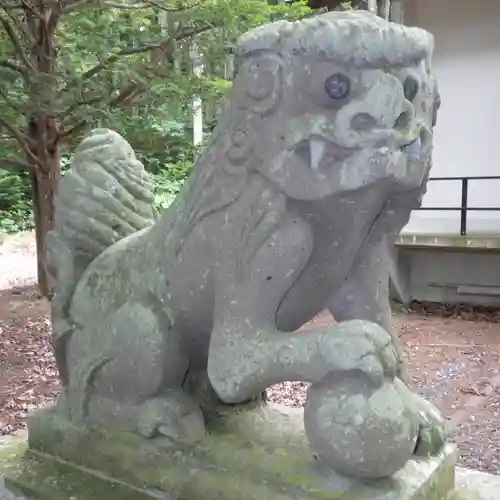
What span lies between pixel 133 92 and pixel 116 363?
3.50 meters

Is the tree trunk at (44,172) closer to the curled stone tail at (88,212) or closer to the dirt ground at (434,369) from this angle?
the dirt ground at (434,369)

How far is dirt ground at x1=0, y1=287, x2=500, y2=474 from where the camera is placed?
342 centimetres

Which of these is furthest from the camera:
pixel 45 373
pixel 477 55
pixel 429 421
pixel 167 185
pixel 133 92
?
pixel 167 185

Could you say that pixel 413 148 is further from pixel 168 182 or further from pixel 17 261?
pixel 168 182

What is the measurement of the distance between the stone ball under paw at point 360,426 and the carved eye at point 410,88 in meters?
0.45

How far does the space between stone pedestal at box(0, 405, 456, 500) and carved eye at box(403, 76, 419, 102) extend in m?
0.64

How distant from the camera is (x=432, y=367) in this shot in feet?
14.2

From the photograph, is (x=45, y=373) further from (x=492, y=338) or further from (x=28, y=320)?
(x=492, y=338)

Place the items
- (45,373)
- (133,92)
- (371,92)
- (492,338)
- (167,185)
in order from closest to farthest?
1. (371,92)
2. (45,373)
3. (133,92)
4. (492,338)
5. (167,185)

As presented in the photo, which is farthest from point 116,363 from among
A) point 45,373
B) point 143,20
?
point 143,20

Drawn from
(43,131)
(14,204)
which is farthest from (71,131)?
(14,204)

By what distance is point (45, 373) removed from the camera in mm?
4266

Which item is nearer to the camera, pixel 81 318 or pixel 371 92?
pixel 371 92

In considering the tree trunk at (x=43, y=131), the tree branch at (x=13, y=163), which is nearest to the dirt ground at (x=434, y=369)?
the tree trunk at (x=43, y=131)
